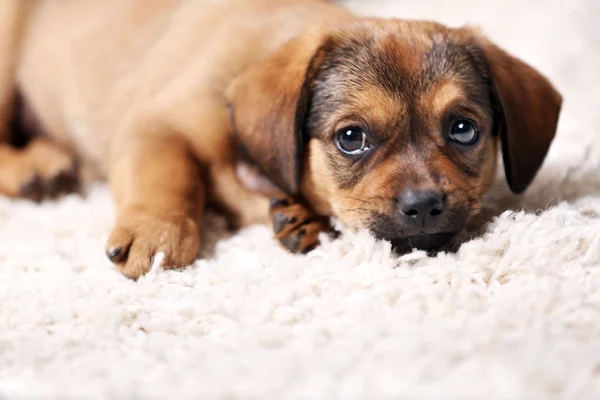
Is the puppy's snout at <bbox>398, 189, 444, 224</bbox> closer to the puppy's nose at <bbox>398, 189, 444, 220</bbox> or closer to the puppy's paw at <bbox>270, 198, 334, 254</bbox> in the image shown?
the puppy's nose at <bbox>398, 189, 444, 220</bbox>

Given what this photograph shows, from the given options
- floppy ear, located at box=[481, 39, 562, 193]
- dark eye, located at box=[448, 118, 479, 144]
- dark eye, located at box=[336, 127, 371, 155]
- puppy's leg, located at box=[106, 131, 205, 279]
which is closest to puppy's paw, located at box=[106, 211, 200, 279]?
puppy's leg, located at box=[106, 131, 205, 279]

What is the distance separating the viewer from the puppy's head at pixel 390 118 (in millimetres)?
2100

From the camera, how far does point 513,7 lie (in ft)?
13.2

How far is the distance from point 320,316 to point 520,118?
1.17m

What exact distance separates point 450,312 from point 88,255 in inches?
51.8

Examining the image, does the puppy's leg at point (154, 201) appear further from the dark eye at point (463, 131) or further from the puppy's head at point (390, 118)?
the dark eye at point (463, 131)

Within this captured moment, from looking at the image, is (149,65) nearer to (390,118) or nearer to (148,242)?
(148,242)

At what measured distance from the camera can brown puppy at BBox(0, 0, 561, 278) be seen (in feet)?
6.86

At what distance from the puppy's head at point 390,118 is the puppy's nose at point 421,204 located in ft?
0.16

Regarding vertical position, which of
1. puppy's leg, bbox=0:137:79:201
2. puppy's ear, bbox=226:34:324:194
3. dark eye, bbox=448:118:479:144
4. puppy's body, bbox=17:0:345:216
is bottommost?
puppy's leg, bbox=0:137:79:201

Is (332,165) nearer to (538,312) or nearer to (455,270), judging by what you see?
(455,270)

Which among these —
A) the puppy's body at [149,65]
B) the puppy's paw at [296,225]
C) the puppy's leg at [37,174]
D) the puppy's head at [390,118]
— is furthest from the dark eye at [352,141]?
the puppy's leg at [37,174]

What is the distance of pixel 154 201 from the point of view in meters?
2.26

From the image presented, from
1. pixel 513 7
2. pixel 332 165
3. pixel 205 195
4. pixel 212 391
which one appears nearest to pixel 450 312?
pixel 212 391
